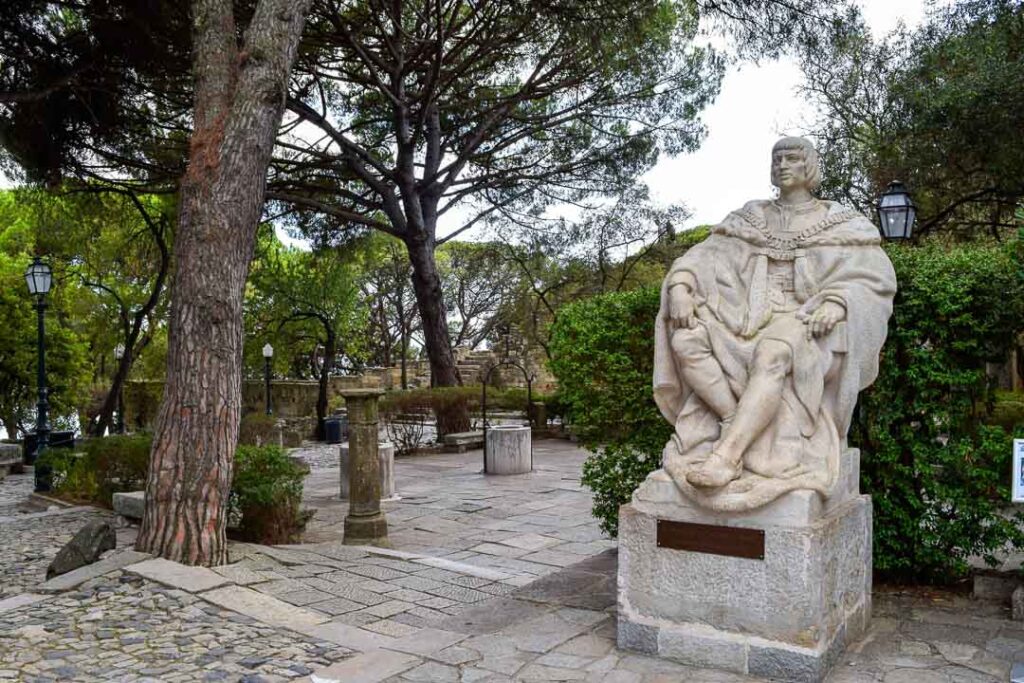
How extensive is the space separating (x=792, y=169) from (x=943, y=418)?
4.97 ft

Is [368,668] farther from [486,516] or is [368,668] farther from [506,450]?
[506,450]

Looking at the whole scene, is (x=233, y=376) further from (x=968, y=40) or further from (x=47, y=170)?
(x=968, y=40)

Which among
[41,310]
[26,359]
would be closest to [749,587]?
→ [41,310]

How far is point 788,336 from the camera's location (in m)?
3.62

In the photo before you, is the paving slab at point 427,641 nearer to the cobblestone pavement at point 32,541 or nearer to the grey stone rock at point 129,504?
the cobblestone pavement at point 32,541

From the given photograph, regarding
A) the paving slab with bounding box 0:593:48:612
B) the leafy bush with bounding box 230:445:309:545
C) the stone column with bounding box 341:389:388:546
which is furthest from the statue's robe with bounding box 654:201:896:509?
the leafy bush with bounding box 230:445:309:545

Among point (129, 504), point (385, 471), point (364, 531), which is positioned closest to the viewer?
point (364, 531)

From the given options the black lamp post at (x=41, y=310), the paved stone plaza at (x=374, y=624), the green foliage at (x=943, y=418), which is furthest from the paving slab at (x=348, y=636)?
the black lamp post at (x=41, y=310)

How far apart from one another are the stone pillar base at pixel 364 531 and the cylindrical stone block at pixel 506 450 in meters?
4.32

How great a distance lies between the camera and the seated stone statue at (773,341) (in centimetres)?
353

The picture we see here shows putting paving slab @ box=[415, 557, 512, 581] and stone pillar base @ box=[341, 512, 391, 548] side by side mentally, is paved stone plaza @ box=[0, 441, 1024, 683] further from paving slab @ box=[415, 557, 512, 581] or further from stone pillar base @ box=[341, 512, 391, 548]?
stone pillar base @ box=[341, 512, 391, 548]

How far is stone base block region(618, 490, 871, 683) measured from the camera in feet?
10.9

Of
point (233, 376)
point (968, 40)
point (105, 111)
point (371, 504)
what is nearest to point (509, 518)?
point (371, 504)

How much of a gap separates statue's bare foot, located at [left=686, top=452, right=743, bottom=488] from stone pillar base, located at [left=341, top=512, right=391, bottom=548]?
3704mm
